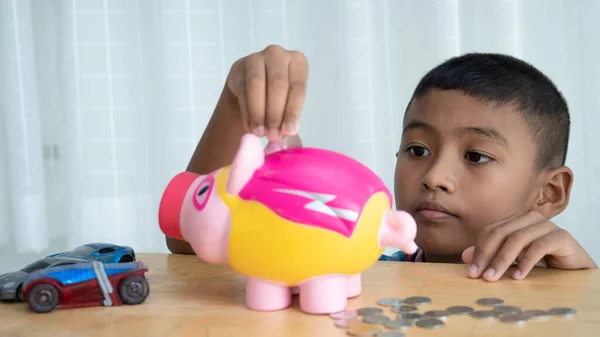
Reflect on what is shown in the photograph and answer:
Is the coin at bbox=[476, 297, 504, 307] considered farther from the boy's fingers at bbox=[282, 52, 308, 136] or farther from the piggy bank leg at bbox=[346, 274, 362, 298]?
the boy's fingers at bbox=[282, 52, 308, 136]

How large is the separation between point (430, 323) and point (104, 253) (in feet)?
1.42

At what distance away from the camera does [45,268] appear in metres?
0.68

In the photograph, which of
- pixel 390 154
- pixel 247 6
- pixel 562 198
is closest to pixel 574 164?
pixel 390 154

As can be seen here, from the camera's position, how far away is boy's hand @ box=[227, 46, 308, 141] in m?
0.69

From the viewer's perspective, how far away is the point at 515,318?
58 cm

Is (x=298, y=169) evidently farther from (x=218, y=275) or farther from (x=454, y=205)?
(x=454, y=205)

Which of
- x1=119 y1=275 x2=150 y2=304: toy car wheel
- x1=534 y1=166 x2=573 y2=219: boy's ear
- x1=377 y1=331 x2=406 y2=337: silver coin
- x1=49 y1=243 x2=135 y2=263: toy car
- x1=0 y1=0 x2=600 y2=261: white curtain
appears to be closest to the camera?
x1=377 y1=331 x2=406 y2=337: silver coin

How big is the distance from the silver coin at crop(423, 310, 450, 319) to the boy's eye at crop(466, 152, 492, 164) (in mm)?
510

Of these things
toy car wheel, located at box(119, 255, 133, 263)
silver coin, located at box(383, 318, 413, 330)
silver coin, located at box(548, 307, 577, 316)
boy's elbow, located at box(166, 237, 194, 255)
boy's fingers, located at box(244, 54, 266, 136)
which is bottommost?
boy's elbow, located at box(166, 237, 194, 255)

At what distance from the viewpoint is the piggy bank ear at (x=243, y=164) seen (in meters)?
0.60

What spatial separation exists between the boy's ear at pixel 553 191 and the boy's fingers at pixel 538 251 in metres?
0.36

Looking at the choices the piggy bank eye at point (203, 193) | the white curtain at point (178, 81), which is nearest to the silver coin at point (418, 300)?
the piggy bank eye at point (203, 193)

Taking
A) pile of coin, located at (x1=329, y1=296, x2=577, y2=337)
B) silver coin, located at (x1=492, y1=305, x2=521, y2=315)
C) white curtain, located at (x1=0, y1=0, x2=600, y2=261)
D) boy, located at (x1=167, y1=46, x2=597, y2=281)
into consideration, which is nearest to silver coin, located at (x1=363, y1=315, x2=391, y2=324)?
pile of coin, located at (x1=329, y1=296, x2=577, y2=337)

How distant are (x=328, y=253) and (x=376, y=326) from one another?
73mm
